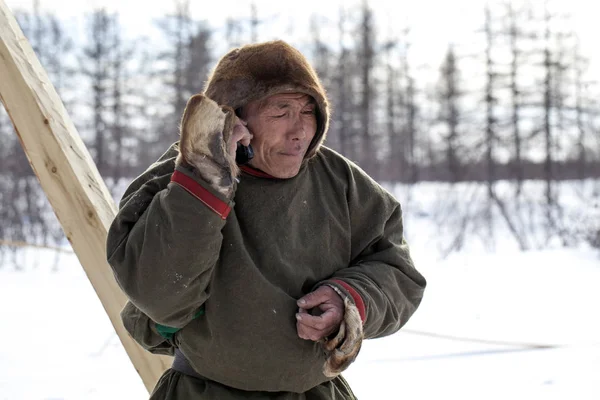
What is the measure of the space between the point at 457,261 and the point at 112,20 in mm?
12109

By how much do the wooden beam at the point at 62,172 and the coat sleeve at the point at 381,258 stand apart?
1202 millimetres

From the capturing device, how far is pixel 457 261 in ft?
33.5

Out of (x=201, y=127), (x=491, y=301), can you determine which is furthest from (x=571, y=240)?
(x=201, y=127)

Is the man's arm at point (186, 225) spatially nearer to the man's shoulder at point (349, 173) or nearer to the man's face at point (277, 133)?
the man's face at point (277, 133)

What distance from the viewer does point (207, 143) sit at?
4.93 ft

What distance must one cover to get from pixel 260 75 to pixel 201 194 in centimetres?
38

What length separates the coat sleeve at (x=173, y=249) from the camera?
1.48m

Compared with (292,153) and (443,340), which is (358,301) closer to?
(292,153)

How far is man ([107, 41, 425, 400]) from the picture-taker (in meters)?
1.51

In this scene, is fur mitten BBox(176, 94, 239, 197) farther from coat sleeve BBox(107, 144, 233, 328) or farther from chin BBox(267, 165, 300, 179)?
chin BBox(267, 165, 300, 179)

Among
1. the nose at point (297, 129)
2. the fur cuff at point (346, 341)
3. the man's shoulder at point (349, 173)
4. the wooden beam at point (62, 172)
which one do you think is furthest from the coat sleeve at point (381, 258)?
the wooden beam at point (62, 172)

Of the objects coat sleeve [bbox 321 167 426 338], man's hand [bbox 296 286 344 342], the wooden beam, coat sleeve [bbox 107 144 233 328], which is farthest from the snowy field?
coat sleeve [bbox 107 144 233 328]

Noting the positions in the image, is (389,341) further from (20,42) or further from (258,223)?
(258,223)

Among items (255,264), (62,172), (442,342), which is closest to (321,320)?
(255,264)
